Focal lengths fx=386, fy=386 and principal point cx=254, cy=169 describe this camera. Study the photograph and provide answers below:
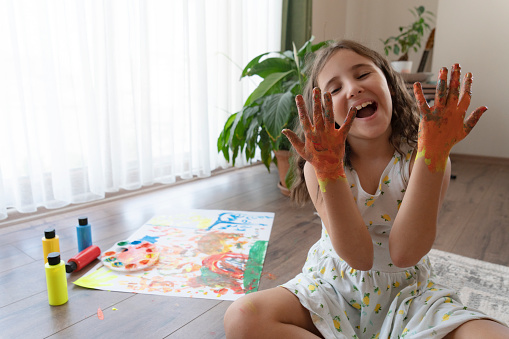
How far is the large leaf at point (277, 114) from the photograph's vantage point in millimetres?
1709

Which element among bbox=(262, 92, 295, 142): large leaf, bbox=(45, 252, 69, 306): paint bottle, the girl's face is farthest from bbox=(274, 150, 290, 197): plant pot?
bbox=(45, 252, 69, 306): paint bottle

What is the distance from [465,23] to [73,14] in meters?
2.93

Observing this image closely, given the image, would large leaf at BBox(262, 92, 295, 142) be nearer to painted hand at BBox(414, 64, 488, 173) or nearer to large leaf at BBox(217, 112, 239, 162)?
large leaf at BBox(217, 112, 239, 162)

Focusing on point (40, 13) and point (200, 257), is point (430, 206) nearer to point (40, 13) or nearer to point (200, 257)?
point (200, 257)

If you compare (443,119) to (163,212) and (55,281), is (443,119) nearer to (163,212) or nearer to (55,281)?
(55,281)

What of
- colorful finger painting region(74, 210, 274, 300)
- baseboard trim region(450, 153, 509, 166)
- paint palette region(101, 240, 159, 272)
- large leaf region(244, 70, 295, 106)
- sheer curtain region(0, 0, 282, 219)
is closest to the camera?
colorful finger painting region(74, 210, 274, 300)

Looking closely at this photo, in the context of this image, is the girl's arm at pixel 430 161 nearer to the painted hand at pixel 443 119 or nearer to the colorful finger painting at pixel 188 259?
the painted hand at pixel 443 119

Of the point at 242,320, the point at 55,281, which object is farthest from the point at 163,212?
the point at 242,320

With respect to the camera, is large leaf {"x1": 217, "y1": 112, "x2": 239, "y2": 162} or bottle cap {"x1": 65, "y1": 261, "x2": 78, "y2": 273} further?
large leaf {"x1": 217, "y1": 112, "x2": 239, "y2": 162}

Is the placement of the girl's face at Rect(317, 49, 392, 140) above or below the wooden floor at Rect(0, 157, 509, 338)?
above

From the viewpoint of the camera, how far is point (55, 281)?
989 mm

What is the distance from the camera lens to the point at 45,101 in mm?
1615

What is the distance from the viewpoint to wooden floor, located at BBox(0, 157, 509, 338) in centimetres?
93

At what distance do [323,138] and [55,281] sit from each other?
782 millimetres
